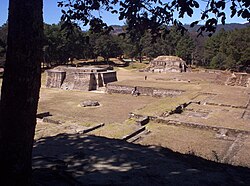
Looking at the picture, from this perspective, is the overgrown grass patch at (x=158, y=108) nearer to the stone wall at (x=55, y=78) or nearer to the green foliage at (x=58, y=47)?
the stone wall at (x=55, y=78)

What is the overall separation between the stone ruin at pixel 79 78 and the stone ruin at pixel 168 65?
13.6 metres

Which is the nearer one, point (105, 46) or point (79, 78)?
point (79, 78)

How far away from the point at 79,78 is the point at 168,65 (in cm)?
1729

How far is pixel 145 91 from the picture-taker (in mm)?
22406

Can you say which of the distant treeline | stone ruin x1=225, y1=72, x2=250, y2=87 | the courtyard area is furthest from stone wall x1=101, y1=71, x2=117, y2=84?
stone ruin x1=225, y1=72, x2=250, y2=87

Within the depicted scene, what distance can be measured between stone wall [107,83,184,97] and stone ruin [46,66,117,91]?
1834mm

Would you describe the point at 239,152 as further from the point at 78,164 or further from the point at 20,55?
the point at 20,55

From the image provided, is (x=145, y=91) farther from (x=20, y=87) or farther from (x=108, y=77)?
(x=20, y=87)

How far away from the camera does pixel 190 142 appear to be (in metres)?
9.97

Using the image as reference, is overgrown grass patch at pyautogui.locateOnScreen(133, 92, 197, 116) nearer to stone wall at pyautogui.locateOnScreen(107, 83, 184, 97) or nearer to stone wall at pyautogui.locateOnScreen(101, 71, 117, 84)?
stone wall at pyautogui.locateOnScreen(107, 83, 184, 97)

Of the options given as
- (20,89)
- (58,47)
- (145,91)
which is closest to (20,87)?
(20,89)

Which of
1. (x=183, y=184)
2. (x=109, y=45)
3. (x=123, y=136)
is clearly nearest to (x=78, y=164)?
(x=183, y=184)

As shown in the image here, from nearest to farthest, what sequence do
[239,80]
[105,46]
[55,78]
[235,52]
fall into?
[239,80]
[55,78]
[235,52]
[105,46]

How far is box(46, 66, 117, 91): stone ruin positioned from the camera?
2461 centimetres
